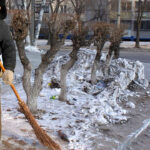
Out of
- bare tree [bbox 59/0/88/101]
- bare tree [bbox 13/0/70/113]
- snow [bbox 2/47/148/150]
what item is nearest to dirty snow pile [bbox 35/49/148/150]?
snow [bbox 2/47/148/150]

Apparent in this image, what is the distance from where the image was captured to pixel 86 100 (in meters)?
5.78

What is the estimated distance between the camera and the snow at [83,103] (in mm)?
4156

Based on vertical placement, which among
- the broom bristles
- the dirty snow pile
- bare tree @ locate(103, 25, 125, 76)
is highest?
bare tree @ locate(103, 25, 125, 76)

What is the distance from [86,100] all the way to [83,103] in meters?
0.28

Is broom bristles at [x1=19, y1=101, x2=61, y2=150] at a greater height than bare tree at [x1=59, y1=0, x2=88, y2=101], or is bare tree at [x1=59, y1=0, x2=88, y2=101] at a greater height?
bare tree at [x1=59, y1=0, x2=88, y2=101]

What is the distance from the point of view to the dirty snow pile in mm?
4176

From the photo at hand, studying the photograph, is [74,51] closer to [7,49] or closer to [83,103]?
[83,103]

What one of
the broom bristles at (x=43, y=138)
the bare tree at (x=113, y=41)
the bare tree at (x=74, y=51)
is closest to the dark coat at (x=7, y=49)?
the broom bristles at (x=43, y=138)

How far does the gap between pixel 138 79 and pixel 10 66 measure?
213 inches

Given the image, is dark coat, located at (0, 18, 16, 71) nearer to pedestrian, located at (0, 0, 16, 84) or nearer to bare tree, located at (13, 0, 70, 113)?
pedestrian, located at (0, 0, 16, 84)

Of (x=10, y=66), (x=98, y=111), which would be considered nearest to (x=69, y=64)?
(x=98, y=111)

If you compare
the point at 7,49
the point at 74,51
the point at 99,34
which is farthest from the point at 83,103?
the point at 7,49

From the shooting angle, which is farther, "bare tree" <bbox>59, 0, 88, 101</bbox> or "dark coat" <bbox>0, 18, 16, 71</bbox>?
"bare tree" <bbox>59, 0, 88, 101</bbox>

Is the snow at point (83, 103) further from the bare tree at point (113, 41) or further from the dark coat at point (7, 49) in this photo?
the dark coat at point (7, 49)
